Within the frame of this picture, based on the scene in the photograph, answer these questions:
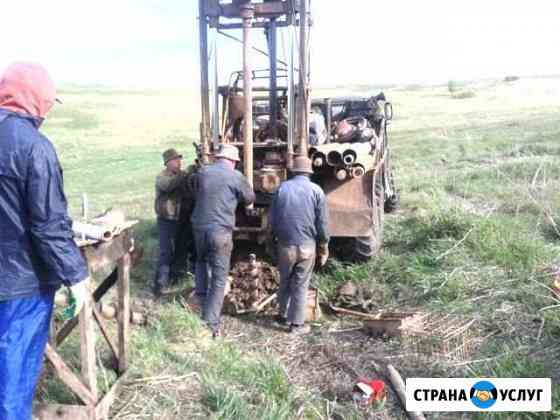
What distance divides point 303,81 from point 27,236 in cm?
388

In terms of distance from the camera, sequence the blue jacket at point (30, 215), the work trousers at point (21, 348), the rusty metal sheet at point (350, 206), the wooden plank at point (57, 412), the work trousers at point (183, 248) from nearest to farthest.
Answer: the blue jacket at point (30, 215) → the work trousers at point (21, 348) → the wooden plank at point (57, 412) → the rusty metal sheet at point (350, 206) → the work trousers at point (183, 248)

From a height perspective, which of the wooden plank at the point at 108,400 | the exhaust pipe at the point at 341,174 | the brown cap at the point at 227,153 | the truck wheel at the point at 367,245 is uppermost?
the brown cap at the point at 227,153

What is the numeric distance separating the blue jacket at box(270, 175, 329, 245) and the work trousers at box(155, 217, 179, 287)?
148 cm

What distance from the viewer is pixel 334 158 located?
5.98 m

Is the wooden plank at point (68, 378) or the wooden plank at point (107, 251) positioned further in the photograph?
the wooden plank at point (107, 251)

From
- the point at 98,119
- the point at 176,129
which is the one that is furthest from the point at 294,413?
the point at 98,119

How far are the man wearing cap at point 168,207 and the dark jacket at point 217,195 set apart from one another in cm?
96

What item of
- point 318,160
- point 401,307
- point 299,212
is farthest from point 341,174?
point 401,307

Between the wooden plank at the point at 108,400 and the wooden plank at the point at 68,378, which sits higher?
the wooden plank at the point at 68,378

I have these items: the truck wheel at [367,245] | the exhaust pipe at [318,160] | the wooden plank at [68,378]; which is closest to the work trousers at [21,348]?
the wooden plank at [68,378]

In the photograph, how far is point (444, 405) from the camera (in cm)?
391

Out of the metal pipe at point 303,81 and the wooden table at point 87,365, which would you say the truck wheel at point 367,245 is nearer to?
the metal pipe at point 303,81

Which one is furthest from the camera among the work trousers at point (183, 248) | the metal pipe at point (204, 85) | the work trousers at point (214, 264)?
the work trousers at point (183, 248)

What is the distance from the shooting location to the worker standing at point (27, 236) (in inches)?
109
